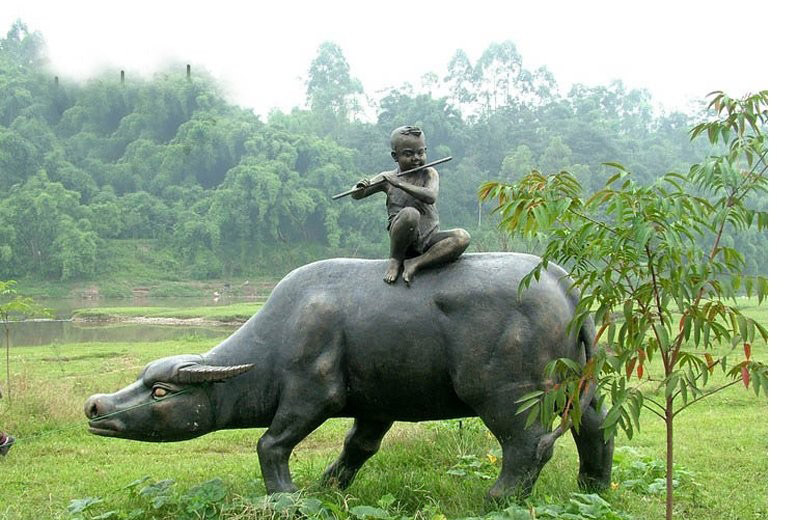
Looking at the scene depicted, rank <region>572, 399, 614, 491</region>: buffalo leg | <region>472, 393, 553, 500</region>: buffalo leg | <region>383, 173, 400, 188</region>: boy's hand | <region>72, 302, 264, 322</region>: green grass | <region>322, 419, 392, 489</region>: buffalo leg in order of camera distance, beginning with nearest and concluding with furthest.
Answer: <region>472, 393, 553, 500</region>: buffalo leg, <region>383, 173, 400, 188</region>: boy's hand, <region>572, 399, 614, 491</region>: buffalo leg, <region>322, 419, 392, 489</region>: buffalo leg, <region>72, 302, 264, 322</region>: green grass

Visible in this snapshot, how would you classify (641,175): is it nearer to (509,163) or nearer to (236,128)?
(509,163)

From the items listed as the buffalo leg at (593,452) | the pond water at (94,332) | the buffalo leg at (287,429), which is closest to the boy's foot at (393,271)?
the buffalo leg at (287,429)

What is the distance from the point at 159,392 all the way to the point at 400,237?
4.87ft

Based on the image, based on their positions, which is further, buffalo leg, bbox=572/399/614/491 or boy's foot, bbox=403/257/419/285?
buffalo leg, bbox=572/399/614/491

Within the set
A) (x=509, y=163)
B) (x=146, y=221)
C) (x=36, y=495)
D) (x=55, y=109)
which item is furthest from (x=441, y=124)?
(x=36, y=495)

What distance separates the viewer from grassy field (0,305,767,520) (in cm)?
442

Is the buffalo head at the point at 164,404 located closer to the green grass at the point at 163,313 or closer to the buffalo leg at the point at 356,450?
the buffalo leg at the point at 356,450

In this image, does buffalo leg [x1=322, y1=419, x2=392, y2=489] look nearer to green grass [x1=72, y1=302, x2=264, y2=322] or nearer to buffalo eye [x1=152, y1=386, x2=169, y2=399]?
buffalo eye [x1=152, y1=386, x2=169, y2=399]

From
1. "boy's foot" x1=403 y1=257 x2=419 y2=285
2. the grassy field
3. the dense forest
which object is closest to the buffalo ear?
the grassy field

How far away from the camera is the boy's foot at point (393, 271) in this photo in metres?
4.36

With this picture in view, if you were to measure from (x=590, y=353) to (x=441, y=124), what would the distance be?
4104 centimetres

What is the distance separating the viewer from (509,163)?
129 ft

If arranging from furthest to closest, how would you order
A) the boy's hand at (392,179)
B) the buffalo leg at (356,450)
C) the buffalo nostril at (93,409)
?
the buffalo leg at (356,450) → the boy's hand at (392,179) → the buffalo nostril at (93,409)

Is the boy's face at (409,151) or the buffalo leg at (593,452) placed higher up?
the boy's face at (409,151)
